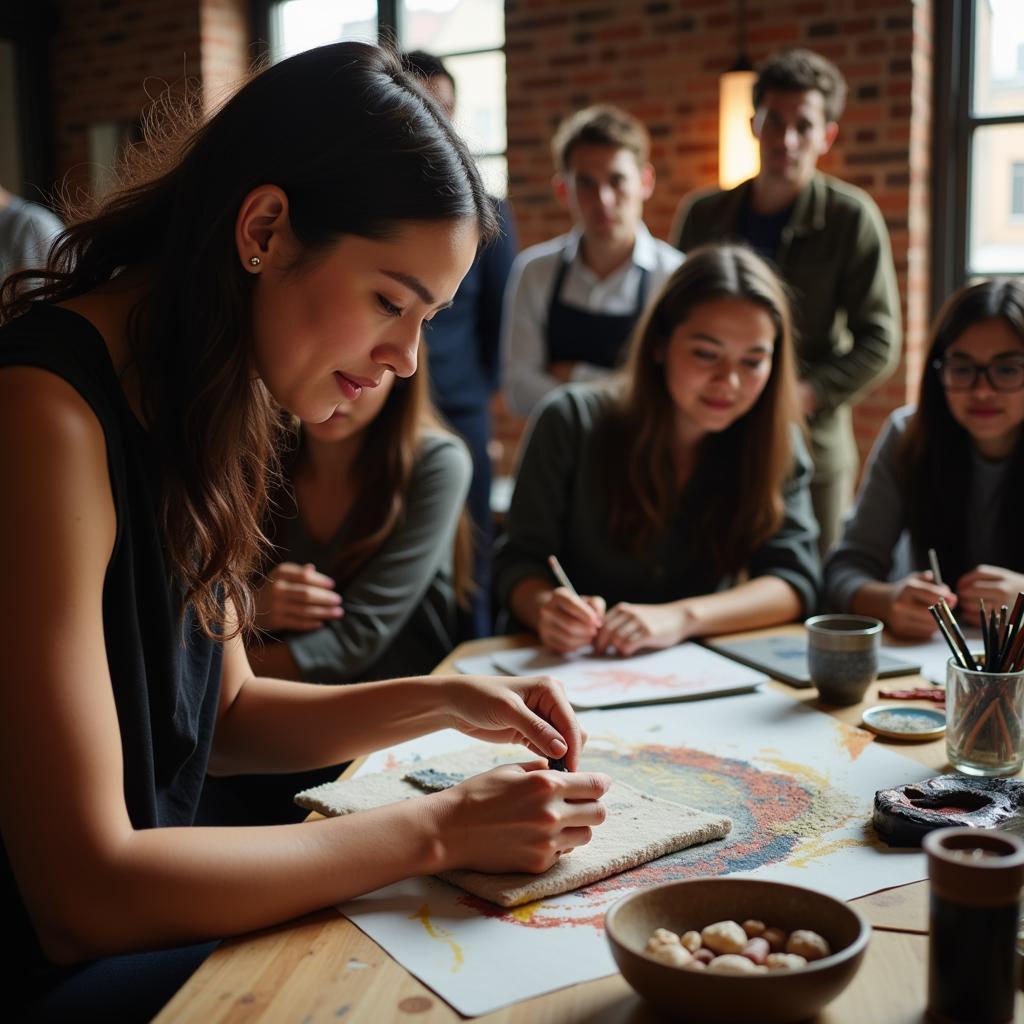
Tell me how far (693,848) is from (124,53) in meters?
5.30

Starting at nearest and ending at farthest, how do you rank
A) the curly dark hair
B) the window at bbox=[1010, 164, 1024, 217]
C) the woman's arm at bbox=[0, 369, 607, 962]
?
the woman's arm at bbox=[0, 369, 607, 962] < the curly dark hair < the window at bbox=[1010, 164, 1024, 217]

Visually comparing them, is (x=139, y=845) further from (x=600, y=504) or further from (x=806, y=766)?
(x=600, y=504)

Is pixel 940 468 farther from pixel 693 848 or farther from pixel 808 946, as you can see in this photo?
pixel 808 946

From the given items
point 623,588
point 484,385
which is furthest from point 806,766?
point 484,385

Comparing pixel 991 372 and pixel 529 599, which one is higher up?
pixel 991 372

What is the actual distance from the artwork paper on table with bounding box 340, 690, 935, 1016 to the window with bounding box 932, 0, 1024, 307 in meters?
2.90

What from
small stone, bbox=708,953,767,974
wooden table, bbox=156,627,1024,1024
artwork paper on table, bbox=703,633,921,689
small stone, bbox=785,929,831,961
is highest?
small stone, bbox=708,953,767,974

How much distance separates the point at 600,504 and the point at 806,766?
0.92 meters

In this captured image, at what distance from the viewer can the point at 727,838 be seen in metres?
1.10

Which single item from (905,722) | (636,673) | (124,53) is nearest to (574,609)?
(636,673)

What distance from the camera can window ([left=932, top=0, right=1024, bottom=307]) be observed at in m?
3.86

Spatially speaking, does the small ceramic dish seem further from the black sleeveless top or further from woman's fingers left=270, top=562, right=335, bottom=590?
woman's fingers left=270, top=562, right=335, bottom=590

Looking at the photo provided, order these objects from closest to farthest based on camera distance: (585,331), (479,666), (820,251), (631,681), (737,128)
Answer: (631,681) < (479,666) < (820,251) < (585,331) < (737,128)

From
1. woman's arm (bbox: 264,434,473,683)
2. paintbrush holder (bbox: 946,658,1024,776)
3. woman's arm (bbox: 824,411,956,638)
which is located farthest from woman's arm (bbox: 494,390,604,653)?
Result: paintbrush holder (bbox: 946,658,1024,776)
